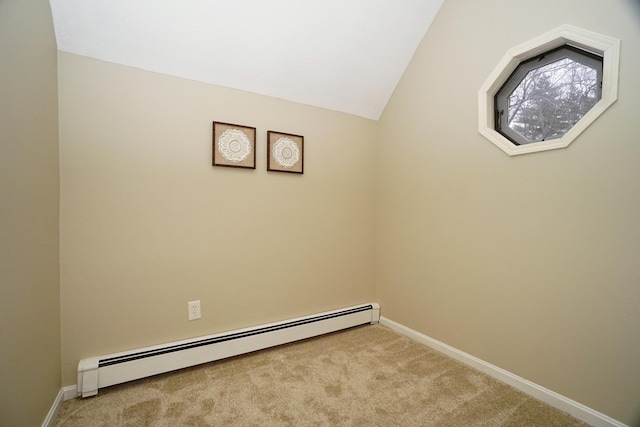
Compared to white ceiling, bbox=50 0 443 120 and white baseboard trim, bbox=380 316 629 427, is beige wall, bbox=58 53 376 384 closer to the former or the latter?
white ceiling, bbox=50 0 443 120

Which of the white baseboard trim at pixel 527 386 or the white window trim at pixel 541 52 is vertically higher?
the white window trim at pixel 541 52

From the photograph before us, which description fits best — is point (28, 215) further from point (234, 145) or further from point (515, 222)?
point (515, 222)

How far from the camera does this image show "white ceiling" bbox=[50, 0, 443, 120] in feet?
4.87

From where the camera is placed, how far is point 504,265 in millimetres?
1661

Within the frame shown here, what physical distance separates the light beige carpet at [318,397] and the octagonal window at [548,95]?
5.03 ft

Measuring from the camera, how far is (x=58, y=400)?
1.38 metres

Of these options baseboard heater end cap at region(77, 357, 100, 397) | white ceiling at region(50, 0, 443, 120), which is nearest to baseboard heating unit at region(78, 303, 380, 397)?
baseboard heater end cap at region(77, 357, 100, 397)

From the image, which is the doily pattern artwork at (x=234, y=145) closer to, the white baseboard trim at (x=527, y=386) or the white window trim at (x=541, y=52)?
the white window trim at (x=541, y=52)

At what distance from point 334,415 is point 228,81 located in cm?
216

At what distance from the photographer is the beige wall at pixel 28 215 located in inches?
37.1

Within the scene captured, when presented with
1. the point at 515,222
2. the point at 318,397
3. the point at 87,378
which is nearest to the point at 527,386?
the point at 515,222

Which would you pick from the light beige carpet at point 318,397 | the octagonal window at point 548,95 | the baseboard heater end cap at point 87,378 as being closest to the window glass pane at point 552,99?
the octagonal window at point 548,95

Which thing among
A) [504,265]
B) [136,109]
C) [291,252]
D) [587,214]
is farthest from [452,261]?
[136,109]

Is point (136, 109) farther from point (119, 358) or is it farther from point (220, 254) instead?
point (119, 358)
